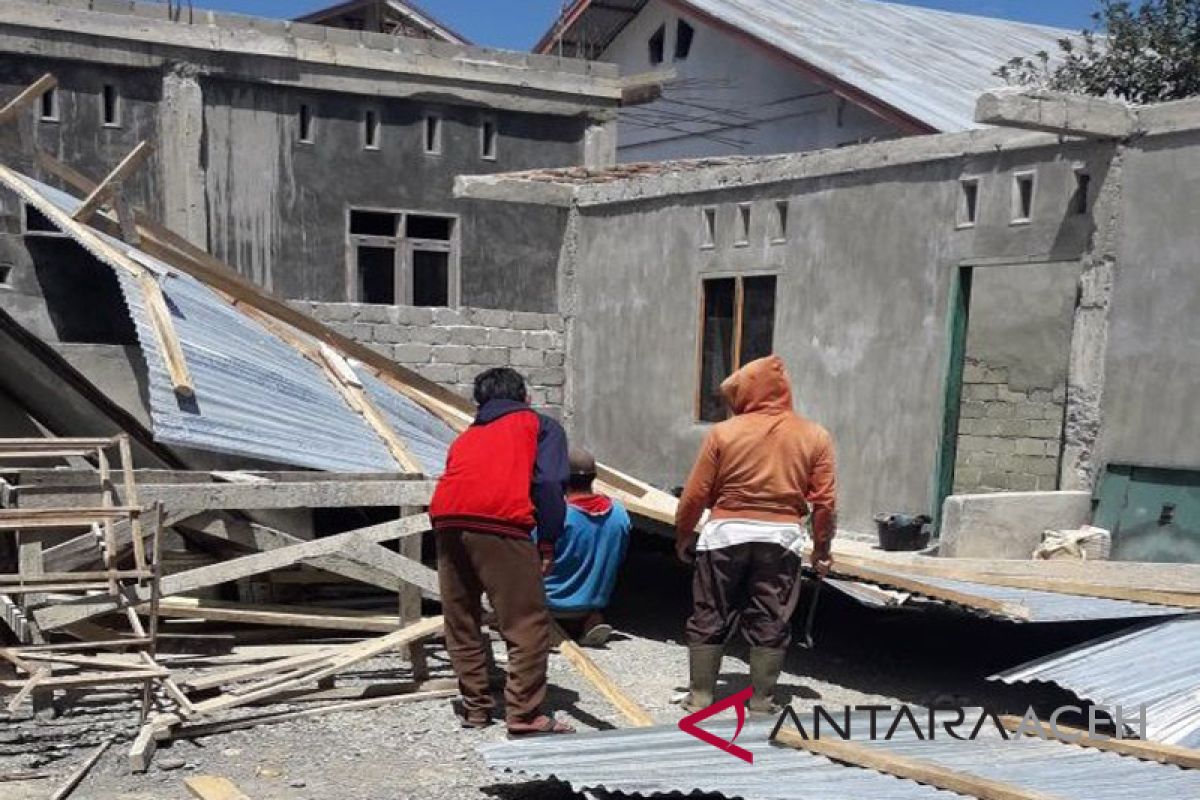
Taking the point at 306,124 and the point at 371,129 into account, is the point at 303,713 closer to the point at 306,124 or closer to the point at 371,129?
the point at 306,124

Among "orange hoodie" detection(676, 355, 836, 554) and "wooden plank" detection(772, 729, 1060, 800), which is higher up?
"orange hoodie" detection(676, 355, 836, 554)

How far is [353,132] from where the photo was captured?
15789mm

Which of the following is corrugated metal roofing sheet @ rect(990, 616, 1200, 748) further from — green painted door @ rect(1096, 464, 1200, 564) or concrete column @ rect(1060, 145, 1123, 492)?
concrete column @ rect(1060, 145, 1123, 492)

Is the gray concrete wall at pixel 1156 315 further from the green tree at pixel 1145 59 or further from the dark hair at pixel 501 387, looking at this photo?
the green tree at pixel 1145 59

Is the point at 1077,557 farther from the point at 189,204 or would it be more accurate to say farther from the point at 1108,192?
the point at 189,204

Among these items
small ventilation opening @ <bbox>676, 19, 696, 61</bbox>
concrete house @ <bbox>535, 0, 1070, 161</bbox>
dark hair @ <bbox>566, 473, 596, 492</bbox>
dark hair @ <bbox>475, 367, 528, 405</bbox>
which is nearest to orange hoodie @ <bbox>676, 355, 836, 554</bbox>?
dark hair @ <bbox>475, 367, 528, 405</bbox>

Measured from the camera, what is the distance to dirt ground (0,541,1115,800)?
4.41 m

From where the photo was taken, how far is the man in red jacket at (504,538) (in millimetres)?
4797

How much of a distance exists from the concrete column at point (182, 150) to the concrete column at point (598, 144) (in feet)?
17.7

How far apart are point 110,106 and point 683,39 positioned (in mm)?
10290

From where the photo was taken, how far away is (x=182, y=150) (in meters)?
14.7

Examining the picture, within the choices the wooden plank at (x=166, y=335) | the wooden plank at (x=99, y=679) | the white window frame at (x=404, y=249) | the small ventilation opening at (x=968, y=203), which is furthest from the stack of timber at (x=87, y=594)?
the white window frame at (x=404, y=249)

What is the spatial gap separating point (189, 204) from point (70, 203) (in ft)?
22.7

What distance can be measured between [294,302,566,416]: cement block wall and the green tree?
24.3 ft
